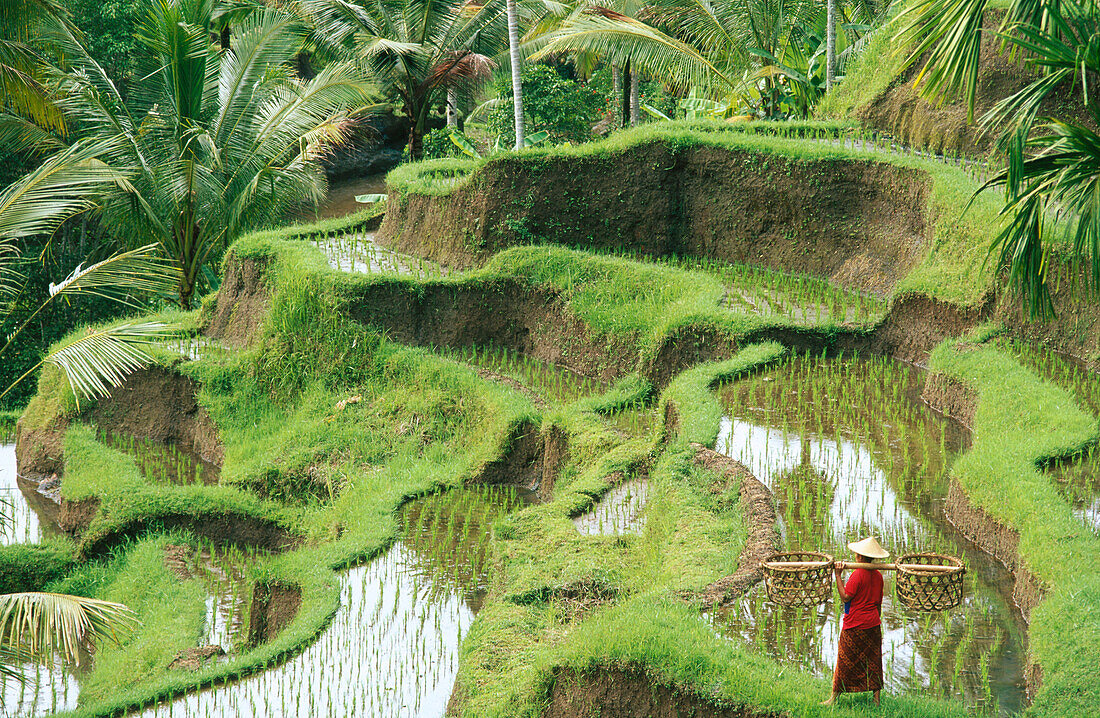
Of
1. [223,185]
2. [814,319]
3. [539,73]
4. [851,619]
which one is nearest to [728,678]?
[851,619]

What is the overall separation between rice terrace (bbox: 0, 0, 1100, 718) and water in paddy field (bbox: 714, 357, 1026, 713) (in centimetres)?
4

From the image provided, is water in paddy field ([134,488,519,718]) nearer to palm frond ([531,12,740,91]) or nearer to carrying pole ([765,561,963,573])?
carrying pole ([765,561,963,573])

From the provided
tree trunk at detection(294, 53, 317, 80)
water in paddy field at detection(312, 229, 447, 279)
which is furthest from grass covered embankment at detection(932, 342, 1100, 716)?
tree trunk at detection(294, 53, 317, 80)

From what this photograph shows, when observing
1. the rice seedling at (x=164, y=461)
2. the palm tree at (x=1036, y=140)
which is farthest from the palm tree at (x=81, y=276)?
the palm tree at (x=1036, y=140)

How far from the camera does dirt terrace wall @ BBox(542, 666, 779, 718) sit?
557cm

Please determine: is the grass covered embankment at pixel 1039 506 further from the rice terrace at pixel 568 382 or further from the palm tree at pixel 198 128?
the palm tree at pixel 198 128

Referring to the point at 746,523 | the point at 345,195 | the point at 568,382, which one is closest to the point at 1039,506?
the point at 746,523

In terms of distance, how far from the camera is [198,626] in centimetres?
938

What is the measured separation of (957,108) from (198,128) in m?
Answer: 10.5

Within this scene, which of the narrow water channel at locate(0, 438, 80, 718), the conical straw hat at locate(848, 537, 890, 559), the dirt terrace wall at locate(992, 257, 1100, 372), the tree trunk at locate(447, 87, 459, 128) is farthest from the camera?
the tree trunk at locate(447, 87, 459, 128)

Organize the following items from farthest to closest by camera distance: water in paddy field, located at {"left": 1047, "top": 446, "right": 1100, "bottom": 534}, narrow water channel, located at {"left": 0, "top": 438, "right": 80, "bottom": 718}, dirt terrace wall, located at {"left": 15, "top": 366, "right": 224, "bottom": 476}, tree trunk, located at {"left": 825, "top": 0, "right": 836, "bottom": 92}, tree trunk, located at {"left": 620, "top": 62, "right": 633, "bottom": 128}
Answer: tree trunk, located at {"left": 620, "top": 62, "right": 633, "bottom": 128} → tree trunk, located at {"left": 825, "top": 0, "right": 836, "bottom": 92} → dirt terrace wall, located at {"left": 15, "top": 366, "right": 224, "bottom": 476} → narrow water channel, located at {"left": 0, "top": 438, "right": 80, "bottom": 718} → water in paddy field, located at {"left": 1047, "top": 446, "right": 1100, "bottom": 534}

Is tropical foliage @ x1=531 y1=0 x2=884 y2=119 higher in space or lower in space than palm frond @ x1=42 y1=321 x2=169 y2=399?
higher

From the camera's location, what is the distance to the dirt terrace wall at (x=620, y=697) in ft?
18.3

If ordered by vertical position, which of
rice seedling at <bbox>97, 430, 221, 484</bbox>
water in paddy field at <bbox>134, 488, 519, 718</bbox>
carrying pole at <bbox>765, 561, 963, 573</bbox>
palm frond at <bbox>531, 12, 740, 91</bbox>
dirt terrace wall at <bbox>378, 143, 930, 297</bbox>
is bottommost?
water in paddy field at <bbox>134, 488, 519, 718</bbox>
